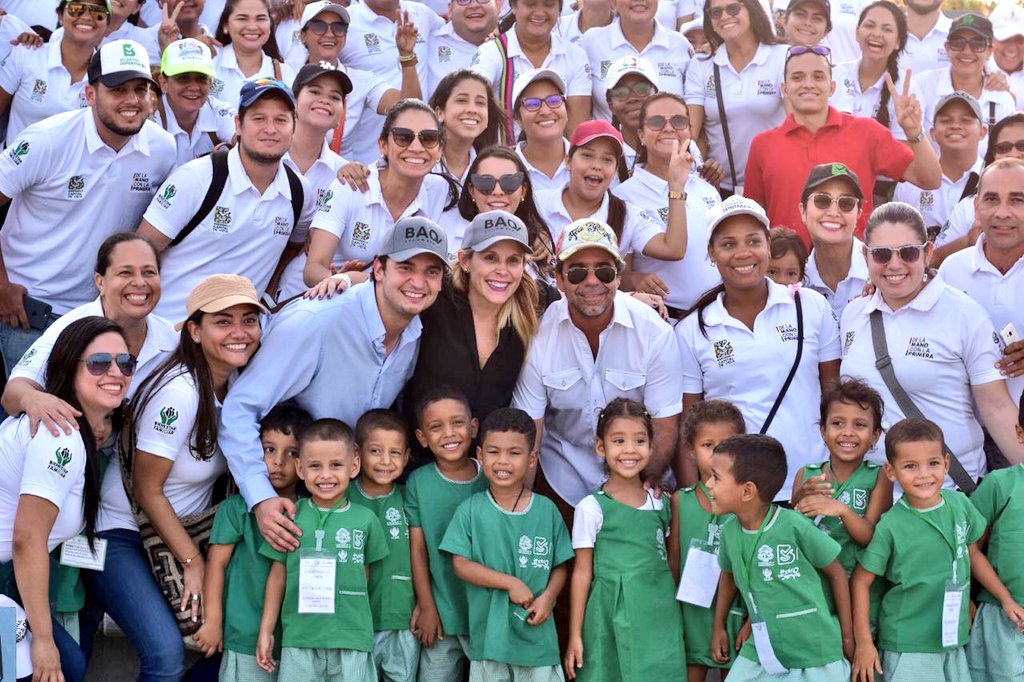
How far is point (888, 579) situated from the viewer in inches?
232

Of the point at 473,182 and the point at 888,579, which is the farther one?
the point at 473,182

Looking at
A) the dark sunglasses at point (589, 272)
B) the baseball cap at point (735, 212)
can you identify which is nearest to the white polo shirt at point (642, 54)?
the baseball cap at point (735, 212)

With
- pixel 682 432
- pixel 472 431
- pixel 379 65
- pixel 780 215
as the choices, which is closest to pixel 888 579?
pixel 682 432

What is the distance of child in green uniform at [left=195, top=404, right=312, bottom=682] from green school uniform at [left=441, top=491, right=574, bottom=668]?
0.84 m

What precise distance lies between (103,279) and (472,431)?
6.09 ft

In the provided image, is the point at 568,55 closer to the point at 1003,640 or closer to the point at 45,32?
the point at 45,32

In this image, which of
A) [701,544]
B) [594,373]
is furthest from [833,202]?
[701,544]

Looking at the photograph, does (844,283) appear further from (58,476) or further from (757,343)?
(58,476)

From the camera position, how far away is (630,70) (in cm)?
851

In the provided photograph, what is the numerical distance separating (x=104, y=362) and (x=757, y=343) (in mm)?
3054

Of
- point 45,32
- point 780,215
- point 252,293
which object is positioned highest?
point 45,32

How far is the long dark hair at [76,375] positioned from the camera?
18.5 feet

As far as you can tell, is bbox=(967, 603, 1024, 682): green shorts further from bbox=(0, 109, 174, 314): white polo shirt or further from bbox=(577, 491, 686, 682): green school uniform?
bbox=(0, 109, 174, 314): white polo shirt

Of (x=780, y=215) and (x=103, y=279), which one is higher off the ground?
(x=780, y=215)
